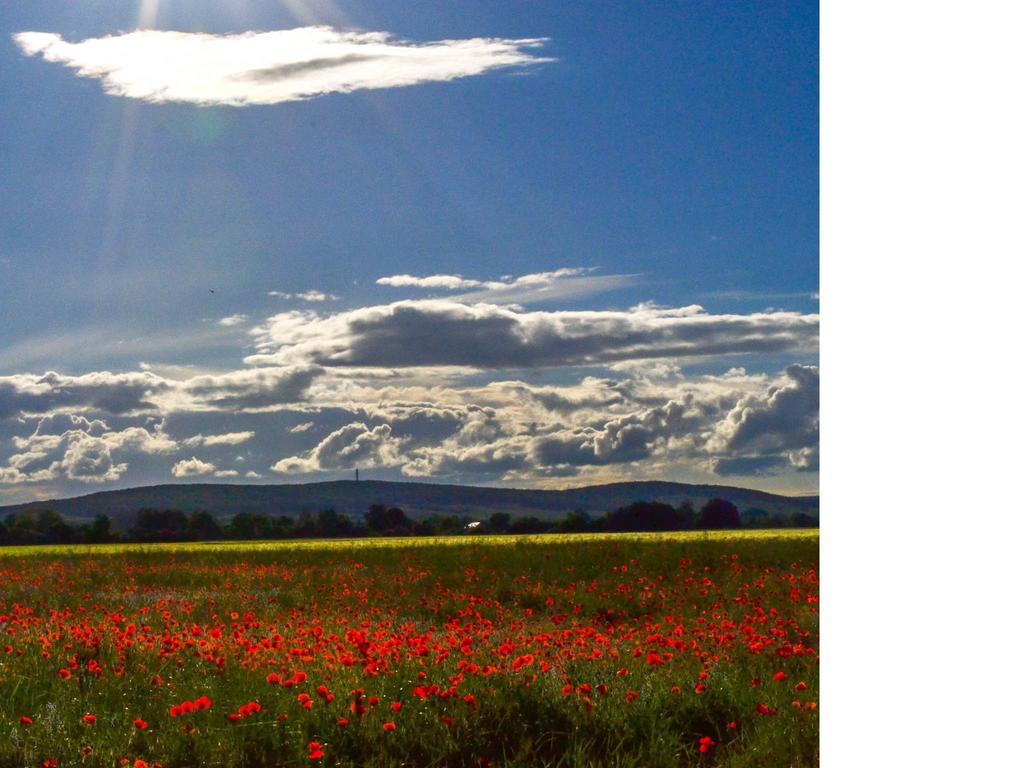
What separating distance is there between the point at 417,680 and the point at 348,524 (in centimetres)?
1255

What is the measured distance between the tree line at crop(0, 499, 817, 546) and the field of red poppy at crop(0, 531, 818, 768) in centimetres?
368

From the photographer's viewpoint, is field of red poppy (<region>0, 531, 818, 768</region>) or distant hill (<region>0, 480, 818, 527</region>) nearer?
field of red poppy (<region>0, 531, 818, 768</region>)

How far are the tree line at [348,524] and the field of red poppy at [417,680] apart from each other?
368 centimetres

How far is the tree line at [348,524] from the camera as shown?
15391 millimetres

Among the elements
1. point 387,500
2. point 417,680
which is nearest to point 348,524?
point 387,500

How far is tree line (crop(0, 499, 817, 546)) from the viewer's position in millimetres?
15391

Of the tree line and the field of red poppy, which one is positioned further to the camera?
the tree line

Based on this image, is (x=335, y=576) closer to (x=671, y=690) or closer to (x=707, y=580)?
(x=707, y=580)

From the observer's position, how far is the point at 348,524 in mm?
17812

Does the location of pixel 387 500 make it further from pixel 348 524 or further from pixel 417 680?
pixel 417 680
